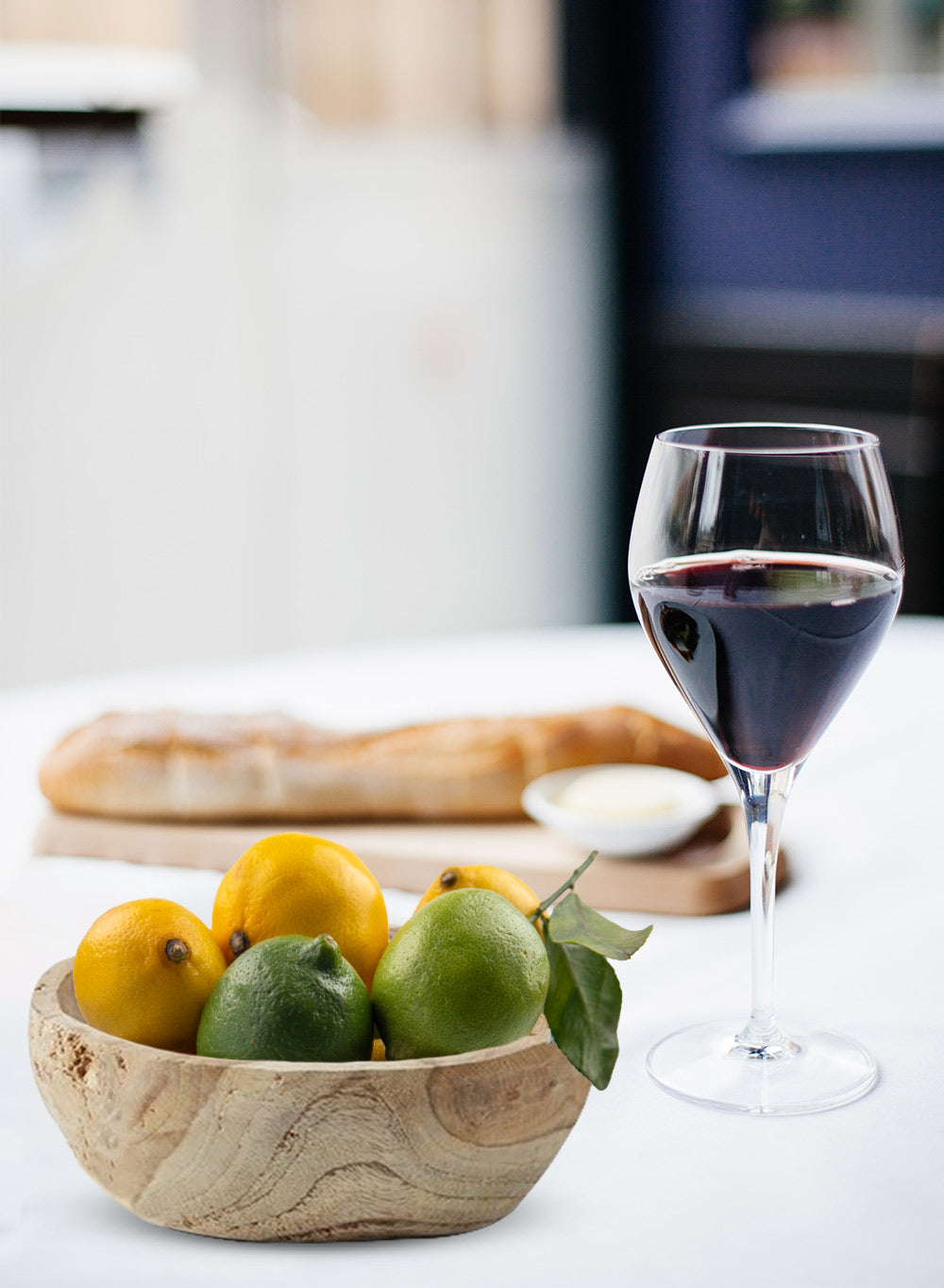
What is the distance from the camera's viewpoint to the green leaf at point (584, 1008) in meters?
0.61

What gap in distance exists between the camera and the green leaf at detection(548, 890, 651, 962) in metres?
0.64

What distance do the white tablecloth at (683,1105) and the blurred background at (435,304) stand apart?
199cm

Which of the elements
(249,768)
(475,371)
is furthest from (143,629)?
(249,768)

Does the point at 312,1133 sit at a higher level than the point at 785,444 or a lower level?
lower

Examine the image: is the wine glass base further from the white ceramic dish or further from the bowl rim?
the white ceramic dish

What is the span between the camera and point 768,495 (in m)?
0.74

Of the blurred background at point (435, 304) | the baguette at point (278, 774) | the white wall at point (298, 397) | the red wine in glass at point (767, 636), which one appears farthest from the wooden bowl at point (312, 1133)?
the white wall at point (298, 397)

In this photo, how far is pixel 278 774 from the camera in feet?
3.75

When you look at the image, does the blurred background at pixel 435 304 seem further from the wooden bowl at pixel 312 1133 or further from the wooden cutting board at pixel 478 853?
the wooden bowl at pixel 312 1133

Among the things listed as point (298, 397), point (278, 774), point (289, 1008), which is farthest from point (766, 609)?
point (298, 397)

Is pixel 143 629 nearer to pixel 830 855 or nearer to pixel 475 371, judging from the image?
pixel 475 371

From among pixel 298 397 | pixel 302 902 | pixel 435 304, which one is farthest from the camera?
pixel 435 304

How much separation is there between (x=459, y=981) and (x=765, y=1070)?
212 mm

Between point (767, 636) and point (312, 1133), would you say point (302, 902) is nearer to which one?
point (312, 1133)
